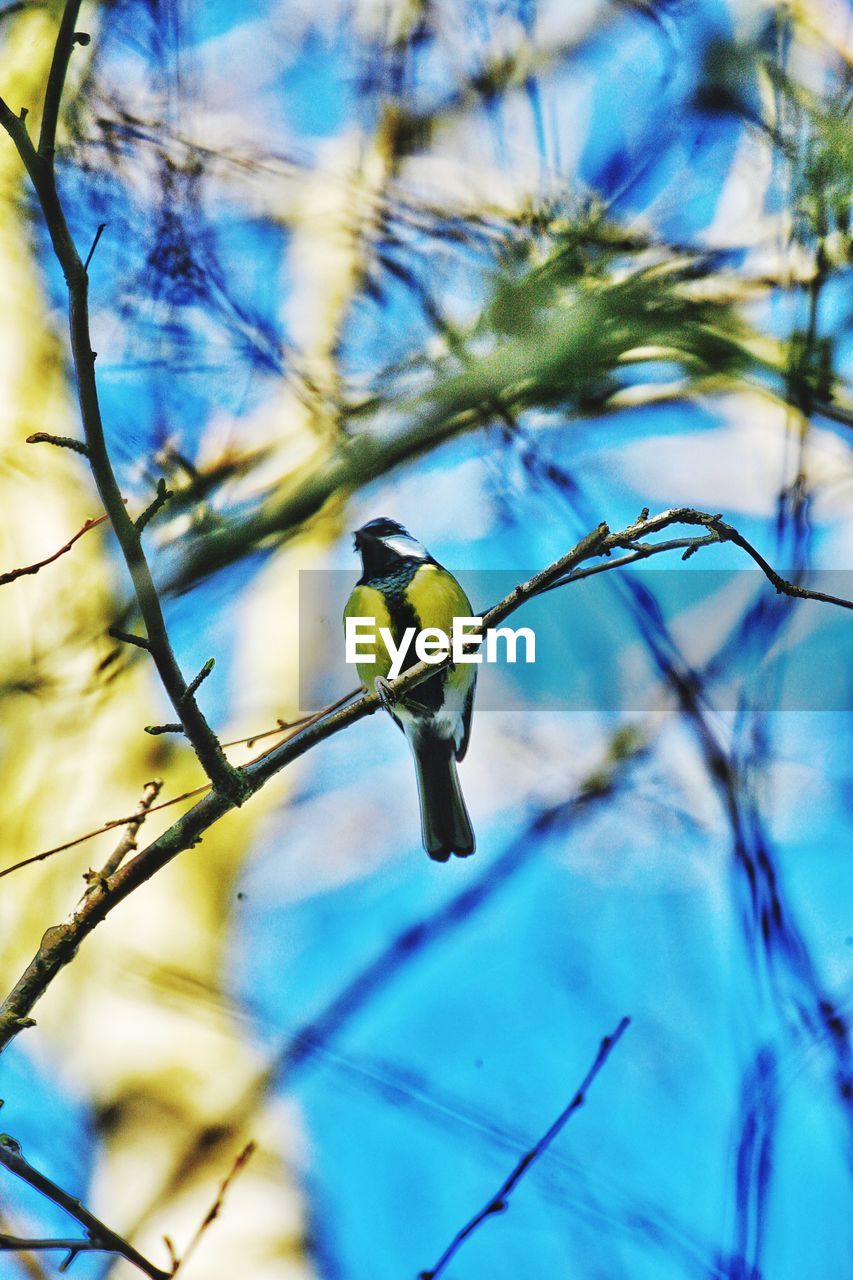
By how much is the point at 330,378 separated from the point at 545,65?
0.81 meters

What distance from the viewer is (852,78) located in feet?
7.62

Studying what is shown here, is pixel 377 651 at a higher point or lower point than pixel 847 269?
lower

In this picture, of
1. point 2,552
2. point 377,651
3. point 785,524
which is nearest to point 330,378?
point 377,651

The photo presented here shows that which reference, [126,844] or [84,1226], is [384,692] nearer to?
[126,844]

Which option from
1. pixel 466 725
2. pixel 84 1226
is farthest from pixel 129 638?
pixel 466 725

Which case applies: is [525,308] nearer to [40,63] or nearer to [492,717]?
[492,717]

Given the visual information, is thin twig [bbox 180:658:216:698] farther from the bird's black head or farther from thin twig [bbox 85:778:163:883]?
the bird's black head

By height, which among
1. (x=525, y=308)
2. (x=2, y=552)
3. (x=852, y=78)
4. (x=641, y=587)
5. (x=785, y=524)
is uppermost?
(x=852, y=78)

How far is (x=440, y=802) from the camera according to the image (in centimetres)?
214

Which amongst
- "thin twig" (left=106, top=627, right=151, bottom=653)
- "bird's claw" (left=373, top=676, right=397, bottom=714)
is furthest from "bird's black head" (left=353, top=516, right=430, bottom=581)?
"thin twig" (left=106, top=627, right=151, bottom=653)

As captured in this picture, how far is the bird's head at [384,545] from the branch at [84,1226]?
147 cm

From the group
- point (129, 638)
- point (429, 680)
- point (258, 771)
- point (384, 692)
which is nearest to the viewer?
point (129, 638)

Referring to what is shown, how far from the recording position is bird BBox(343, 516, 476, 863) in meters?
2.11

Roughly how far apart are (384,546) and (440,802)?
56 cm
